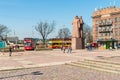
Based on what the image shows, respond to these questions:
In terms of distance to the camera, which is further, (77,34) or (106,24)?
(106,24)

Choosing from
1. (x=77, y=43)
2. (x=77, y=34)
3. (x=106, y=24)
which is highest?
(x=106, y=24)

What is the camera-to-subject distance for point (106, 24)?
9769 cm

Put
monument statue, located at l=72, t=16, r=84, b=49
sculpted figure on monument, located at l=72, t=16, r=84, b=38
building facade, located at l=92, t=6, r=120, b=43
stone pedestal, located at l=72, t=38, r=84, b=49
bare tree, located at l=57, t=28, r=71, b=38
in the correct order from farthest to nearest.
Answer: bare tree, located at l=57, t=28, r=71, b=38 → building facade, located at l=92, t=6, r=120, b=43 → sculpted figure on monument, located at l=72, t=16, r=84, b=38 → monument statue, located at l=72, t=16, r=84, b=49 → stone pedestal, located at l=72, t=38, r=84, b=49

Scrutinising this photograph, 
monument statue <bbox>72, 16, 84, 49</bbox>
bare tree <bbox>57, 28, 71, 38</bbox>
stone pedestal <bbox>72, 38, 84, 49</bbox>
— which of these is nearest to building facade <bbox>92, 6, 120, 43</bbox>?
bare tree <bbox>57, 28, 71, 38</bbox>

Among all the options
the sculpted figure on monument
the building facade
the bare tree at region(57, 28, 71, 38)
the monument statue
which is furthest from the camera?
the bare tree at region(57, 28, 71, 38)

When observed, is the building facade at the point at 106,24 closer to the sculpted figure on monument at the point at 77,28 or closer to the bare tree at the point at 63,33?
the bare tree at the point at 63,33

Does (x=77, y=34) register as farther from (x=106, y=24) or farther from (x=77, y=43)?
(x=106, y=24)

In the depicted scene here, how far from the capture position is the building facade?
93.4 meters

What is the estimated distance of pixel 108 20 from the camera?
97938mm

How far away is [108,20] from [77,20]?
4962 centimetres

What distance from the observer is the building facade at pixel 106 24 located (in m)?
93.4

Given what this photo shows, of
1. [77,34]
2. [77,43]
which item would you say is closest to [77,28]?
[77,34]

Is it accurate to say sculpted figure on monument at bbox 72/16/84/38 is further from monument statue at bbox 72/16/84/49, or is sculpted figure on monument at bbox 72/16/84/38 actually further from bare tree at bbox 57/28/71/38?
bare tree at bbox 57/28/71/38

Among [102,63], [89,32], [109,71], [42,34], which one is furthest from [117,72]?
[89,32]
